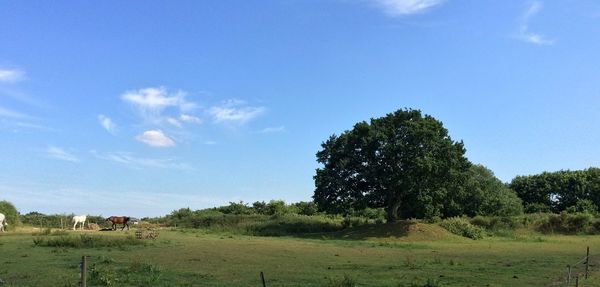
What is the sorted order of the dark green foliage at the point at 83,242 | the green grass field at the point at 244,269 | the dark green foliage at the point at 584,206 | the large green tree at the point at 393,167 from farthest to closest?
the dark green foliage at the point at 584,206
the large green tree at the point at 393,167
the dark green foliage at the point at 83,242
the green grass field at the point at 244,269

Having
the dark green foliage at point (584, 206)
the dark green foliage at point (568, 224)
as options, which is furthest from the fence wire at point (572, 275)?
the dark green foliage at point (584, 206)

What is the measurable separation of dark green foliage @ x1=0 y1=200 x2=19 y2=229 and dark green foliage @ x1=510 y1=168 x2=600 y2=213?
75221 millimetres

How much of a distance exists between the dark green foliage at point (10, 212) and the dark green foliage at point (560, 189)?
247 feet

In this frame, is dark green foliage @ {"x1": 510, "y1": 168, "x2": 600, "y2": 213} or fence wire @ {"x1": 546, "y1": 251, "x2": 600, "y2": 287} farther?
dark green foliage @ {"x1": 510, "y1": 168, "x2": 600, "y2": 213}

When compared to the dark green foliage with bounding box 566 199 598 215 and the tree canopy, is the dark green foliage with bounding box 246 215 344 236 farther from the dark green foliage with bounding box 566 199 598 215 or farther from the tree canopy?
the dark green foliage with bounding box 566 199 598 215

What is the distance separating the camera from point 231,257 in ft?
80.8

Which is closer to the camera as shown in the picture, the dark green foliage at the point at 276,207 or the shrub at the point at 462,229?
the shrub at the point at 462,229

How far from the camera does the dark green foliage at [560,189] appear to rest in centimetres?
8825

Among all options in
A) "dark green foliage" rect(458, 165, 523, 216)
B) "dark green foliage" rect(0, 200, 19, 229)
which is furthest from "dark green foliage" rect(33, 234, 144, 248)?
"dark green foliage" rect(458, 165, 523, 216)

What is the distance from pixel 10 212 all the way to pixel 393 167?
125 feet

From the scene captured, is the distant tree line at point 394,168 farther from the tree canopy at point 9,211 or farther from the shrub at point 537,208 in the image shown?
the shrub at point 537,208

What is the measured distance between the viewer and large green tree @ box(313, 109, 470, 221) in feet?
144

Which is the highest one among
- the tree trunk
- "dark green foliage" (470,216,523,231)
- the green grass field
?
the tree trunk

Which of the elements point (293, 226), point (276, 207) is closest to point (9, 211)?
point (293, 226)
